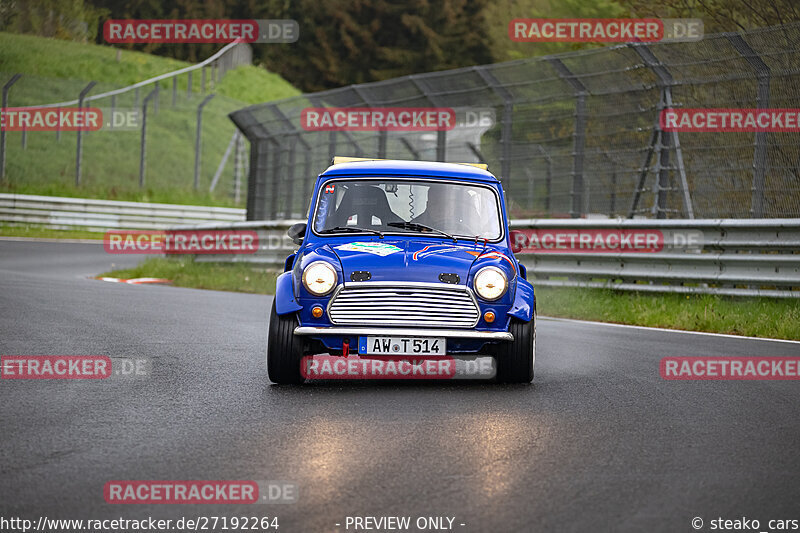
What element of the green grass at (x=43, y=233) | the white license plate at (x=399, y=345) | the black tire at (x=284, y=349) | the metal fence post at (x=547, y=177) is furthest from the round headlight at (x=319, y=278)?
the green grass at (x=43, y=233)

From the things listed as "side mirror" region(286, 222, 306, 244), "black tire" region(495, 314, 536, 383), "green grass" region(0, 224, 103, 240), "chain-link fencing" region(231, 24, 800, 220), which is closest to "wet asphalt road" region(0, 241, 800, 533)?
"black tire" region(495, 314, 536, 383)

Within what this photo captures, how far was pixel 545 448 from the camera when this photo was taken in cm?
611

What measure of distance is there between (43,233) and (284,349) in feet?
84.1

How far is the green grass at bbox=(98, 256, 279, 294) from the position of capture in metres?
19.8

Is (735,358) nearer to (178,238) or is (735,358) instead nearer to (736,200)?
(736,200)

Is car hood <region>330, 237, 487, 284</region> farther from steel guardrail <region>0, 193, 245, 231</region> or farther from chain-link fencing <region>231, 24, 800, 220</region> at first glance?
steel guardrail <region>0, 193, 245, 231</region>

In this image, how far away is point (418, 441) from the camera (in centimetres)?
626

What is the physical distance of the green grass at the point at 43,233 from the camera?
31.3 meters

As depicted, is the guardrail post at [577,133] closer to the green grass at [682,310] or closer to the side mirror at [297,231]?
the green grass at [682,310]

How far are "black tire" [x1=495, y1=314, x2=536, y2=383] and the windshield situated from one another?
115 cm

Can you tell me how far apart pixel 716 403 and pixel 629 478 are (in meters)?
2.60

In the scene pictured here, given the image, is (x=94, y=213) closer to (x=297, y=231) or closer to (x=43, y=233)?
(x=43, y=233)

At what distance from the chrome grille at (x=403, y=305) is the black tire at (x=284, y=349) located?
29 centimetres

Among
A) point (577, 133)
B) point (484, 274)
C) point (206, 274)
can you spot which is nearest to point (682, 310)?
point (577, 133)
